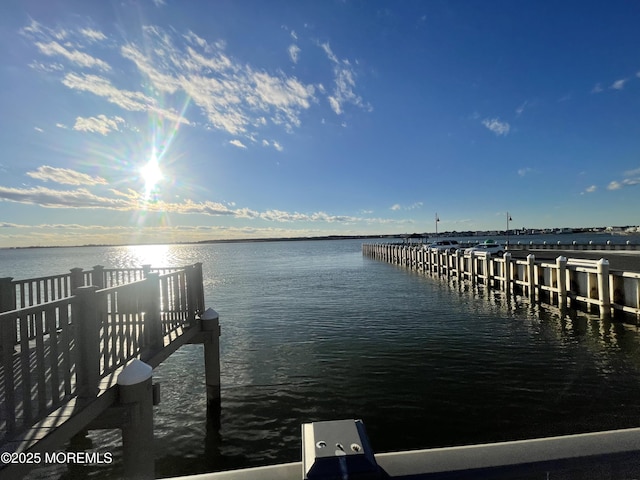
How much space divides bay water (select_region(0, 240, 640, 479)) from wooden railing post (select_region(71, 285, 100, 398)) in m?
2.63

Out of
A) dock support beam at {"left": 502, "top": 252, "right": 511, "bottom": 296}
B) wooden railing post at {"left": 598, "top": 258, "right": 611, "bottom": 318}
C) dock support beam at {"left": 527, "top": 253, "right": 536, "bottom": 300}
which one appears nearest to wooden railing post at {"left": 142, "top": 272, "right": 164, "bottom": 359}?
wooden railing post at {"left": 598, "top": 258, "right": 611, "bottom": 318}

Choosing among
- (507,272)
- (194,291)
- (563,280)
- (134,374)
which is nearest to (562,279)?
(563,280)

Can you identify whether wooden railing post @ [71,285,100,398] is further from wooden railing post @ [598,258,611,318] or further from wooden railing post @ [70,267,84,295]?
wooden railing post @ [598,258,611,318]

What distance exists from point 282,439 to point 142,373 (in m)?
3.34

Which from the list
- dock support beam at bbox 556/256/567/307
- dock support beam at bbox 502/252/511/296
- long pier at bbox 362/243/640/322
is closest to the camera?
long pier at bbox 362/243/640/322

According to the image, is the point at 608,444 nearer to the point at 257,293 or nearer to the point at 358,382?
the point at 358,382

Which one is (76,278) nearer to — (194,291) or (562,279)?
(194,291)

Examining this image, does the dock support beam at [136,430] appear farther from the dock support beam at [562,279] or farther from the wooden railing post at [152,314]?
the dock support beam at [562,279]

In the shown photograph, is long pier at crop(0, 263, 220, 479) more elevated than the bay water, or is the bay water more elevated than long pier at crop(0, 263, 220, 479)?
long pier at crop(0, 263, 220, 479)

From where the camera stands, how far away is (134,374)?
489 centimetres

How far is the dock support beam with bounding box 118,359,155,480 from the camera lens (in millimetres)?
4762

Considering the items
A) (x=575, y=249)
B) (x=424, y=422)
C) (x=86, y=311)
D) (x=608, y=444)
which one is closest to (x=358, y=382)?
(x=424, y=422)

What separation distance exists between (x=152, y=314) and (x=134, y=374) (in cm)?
184

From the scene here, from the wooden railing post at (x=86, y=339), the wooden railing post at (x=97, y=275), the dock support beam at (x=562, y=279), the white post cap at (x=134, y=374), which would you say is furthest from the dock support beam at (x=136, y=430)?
the dock support beam at (x=562, y=279)
